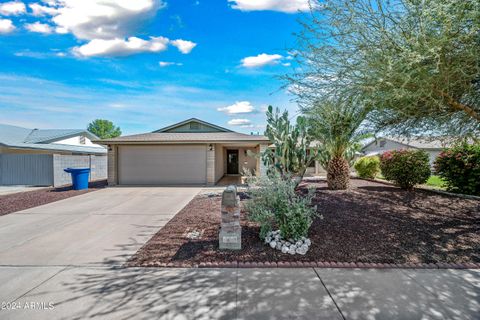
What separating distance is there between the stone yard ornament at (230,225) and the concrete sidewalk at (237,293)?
0.71 m

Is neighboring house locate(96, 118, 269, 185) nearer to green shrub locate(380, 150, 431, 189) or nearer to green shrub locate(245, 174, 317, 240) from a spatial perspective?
green shrub locate(380, 150, 431, 189)

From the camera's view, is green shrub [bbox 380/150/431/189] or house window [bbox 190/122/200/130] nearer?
green shrub [bbox 380/150/431/189]

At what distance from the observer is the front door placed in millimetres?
21297

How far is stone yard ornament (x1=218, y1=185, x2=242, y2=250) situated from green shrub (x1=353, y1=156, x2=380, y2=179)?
12.3 metres

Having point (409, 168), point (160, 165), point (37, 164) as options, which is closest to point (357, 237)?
point (409, 168)

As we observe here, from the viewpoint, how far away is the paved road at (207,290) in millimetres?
2553

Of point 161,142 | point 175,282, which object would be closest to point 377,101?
point 175,282

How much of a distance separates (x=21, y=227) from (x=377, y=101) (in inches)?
318

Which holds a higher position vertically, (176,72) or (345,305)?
(176,72)

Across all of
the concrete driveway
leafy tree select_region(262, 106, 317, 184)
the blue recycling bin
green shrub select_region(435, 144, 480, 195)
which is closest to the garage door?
the blue recycling bin

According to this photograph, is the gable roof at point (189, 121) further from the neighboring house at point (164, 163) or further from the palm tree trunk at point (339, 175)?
the palm tree trunk at point (339, 175)

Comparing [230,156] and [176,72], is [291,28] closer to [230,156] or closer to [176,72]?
[176,72]

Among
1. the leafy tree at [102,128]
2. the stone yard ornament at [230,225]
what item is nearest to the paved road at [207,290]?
the stone yard ornament at [230,225]

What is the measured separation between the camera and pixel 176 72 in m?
13.0
